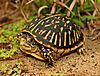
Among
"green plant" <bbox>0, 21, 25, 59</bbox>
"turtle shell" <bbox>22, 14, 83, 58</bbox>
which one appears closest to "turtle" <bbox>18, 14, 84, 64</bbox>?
"turtle shell" <bbox>22, 14, 83, 58</bbox>

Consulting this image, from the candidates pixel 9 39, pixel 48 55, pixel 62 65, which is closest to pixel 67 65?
pixel 62 65

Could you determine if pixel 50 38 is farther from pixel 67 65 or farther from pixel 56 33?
pixel 67 65

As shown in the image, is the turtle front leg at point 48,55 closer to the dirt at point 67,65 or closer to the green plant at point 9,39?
the dirt at point 67,65

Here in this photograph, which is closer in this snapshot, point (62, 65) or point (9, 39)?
point (62, 65)

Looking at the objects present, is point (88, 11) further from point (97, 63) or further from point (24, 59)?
point (24, 59)

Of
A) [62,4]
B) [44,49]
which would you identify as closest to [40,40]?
[44,49]

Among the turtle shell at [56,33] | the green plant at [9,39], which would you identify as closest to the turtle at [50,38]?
the turtle shell at [56,33]
